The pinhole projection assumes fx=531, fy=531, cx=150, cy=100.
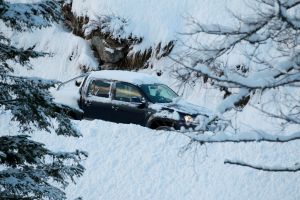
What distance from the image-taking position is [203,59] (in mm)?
5145

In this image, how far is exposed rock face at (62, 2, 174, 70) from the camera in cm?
1881

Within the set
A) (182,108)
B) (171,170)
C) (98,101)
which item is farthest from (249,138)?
(98,101)

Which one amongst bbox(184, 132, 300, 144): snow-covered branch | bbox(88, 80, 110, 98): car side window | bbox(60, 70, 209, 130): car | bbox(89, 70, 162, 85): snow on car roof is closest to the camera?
A: bbox(184, 132, 300, 144): snow-covered branch

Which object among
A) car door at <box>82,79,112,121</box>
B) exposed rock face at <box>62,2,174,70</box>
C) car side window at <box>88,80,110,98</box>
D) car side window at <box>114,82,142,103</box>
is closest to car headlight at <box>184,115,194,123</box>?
car side window at <box>114,82,142,103</box>

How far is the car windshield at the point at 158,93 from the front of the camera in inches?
472

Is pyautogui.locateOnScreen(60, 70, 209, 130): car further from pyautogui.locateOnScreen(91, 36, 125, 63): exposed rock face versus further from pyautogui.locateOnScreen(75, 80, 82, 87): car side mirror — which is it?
pyautogui.locateOnScreen(91, 36, 125, 63): exposed rock face

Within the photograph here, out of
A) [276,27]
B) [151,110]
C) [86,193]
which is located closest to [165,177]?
[86,193]

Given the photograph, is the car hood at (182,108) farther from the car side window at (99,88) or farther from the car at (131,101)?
the car side window at (99,88)

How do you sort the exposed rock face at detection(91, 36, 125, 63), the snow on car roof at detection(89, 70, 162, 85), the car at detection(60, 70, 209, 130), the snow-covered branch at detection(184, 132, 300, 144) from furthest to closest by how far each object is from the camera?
the exposed rock face at detection(91, 36, 125, 63)
the snow on car roof at detection(89, 70, 162, 85)
the car at detection(60, 70, 209, 130)
the snow-covered branch at detection(184, 132, 300, 144)

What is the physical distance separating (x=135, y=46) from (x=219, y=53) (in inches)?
555

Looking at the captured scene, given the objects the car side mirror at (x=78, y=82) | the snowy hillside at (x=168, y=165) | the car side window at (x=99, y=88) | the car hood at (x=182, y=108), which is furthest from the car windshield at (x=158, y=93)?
the car side mirror at (x=78, y=82)

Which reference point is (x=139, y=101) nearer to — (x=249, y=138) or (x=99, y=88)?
(x=99, y=88)

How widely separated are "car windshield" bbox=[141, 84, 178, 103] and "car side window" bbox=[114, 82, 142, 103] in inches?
7.8

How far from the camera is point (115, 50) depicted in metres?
19.4
